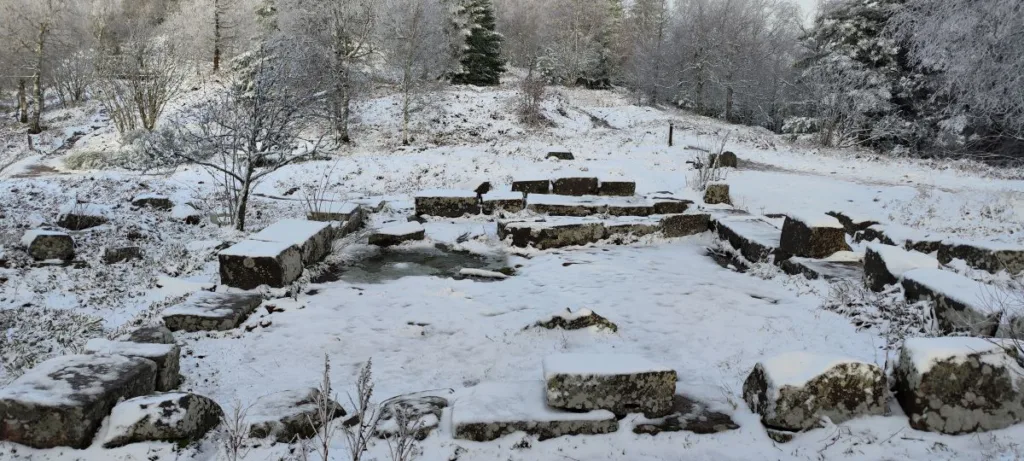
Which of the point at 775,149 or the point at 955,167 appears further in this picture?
the point at 775,149

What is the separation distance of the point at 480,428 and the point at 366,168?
52.0 feet

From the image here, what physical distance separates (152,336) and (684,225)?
759 cm

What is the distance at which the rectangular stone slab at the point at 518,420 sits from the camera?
325 centimetres

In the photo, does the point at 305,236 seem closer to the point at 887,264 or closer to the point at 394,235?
the point at 394,235

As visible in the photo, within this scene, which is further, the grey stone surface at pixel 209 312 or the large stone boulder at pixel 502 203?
the large stone boulder at pixel 502 203

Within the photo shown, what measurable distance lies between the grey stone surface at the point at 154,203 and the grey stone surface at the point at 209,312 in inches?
255

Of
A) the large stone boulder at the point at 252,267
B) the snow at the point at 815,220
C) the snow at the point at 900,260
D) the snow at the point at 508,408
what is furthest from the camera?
the snow at the point at 815,220

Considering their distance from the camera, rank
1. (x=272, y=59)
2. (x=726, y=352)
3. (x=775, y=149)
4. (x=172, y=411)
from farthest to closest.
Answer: (x=775, y=149) → (x=272, y=59) → (x=726, y=352) → (x=172, y=411)

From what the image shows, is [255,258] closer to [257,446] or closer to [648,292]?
[257,446]

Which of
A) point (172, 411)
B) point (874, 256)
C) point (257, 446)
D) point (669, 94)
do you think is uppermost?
point (669, 94)

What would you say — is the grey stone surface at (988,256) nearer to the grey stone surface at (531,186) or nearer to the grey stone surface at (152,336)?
the grey stone surface at (531,186)

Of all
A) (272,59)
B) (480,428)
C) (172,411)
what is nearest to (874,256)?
(480,428)

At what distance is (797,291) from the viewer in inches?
247

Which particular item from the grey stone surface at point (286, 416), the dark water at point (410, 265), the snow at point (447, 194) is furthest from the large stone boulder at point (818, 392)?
the snow at point (447, 194)
